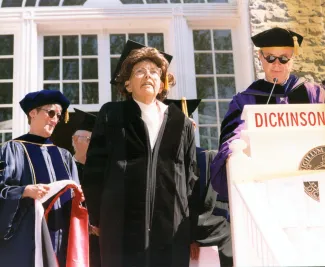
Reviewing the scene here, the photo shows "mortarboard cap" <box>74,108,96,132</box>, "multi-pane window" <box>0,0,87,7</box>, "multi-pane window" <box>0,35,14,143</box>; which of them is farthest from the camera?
"multi-pane window" <box>0,0,87,7</box>

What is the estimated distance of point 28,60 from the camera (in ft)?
22.1

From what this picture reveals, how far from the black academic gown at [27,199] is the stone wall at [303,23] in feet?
11.4

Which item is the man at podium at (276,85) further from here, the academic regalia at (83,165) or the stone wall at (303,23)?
the stone wall at (303,23)

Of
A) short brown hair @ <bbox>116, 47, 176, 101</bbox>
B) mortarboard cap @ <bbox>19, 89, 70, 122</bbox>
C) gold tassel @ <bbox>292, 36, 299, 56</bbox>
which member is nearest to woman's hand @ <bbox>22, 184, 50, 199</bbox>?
mortarboard cap @ <bbox>19, 89, 70, 122</bbox>

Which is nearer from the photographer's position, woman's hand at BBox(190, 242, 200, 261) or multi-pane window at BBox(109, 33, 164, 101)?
woman's hand at BBox(190, 242, 200, 261)

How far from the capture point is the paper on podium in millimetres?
4180

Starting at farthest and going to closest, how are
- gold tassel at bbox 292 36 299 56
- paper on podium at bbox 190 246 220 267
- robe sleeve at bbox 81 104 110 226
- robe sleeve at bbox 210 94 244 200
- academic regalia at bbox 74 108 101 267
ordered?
academic regalia at bbox 74 108 101 267 < gold tassel at bbox 292 36 299 56 < paper on podium at bbox 190 246 220 267 < robe sleeve at bbox 81 104 110 226 < robe sleeve at bbox 210 94 244 200

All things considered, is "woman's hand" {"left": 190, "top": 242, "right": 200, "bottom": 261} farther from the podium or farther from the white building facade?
the white building facade

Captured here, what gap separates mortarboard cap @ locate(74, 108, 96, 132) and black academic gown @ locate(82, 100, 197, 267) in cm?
161

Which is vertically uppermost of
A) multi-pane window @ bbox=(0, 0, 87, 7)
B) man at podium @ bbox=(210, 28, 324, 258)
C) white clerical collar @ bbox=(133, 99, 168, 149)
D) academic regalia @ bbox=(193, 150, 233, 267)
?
multi-pane window @ bbox=(0, 0, 87, 7)

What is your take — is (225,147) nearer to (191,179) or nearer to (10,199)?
(191,179)

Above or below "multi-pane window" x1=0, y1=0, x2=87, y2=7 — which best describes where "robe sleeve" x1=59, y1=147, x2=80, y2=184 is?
below

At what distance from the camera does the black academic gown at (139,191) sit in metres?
3.69

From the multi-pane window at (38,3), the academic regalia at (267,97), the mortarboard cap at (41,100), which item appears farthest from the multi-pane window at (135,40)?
the academic regalia at (267,97)
